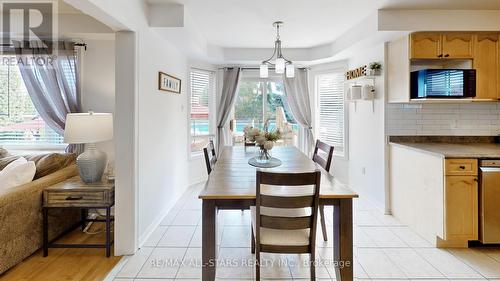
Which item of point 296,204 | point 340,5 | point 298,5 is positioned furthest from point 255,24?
point 296,204

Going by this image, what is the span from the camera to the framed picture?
11.7 ft

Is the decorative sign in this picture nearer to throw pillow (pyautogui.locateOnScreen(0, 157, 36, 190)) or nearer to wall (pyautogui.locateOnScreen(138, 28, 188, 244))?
wall (pyautogui.locateOnScreen(138, 28, 188, 244))

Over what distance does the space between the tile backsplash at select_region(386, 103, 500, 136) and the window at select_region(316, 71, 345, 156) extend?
1.33 metres

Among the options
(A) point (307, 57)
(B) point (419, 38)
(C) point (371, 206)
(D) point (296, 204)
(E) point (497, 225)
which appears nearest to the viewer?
(D) point (296, 204)

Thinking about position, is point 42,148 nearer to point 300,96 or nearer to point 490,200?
point 300,96

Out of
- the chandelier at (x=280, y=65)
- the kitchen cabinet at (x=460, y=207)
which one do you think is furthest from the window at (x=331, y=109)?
the kitchen cabinet at (x=460, y=207)

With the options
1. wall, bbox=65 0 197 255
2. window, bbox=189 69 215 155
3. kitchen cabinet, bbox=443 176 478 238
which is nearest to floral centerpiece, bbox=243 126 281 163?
wall, bbox=65 0 197 255

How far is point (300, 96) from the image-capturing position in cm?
→ 559

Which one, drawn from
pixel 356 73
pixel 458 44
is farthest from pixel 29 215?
pixel 458 44

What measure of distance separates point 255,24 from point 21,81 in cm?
298

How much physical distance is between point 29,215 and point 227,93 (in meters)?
3.65

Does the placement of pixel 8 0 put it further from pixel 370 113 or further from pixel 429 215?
pixel 429 215

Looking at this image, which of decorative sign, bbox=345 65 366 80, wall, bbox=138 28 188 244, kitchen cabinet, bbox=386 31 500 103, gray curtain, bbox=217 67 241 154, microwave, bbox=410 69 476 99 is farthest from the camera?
gray curtain, bbox=217 67 241 154

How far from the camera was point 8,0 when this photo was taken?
9.26ft
